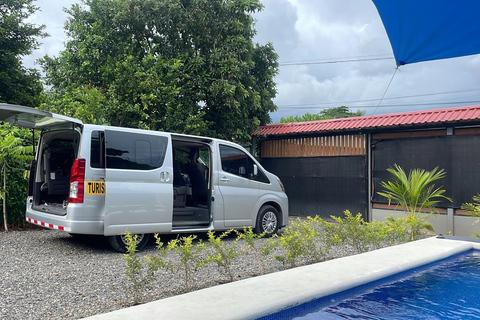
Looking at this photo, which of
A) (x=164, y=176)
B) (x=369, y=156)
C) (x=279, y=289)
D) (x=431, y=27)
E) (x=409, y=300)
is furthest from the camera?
(x=369, y=156)

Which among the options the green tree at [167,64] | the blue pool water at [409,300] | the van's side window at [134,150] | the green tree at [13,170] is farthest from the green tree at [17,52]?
the blue pool water at [409,300]

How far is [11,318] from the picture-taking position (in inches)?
141

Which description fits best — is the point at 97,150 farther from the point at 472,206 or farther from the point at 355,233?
the point at 472,206

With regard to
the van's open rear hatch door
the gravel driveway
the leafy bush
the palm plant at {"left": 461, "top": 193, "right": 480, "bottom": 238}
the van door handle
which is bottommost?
the gravel driveway

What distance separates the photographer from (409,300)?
4.59 metres

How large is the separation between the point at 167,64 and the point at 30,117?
584cm

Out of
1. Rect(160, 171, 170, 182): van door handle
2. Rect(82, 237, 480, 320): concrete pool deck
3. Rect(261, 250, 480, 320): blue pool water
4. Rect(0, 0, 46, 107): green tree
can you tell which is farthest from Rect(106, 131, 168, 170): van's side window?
Rect(0, 0, 46, 107): green tree

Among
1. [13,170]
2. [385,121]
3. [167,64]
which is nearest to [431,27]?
[385,121]

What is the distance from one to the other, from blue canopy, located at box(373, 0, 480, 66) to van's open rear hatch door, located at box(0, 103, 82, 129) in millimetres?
4645

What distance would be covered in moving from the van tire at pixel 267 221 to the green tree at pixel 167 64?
12.8 feet

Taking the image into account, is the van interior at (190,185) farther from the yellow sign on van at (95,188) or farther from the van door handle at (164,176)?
the yellow sign on van at (95,188)

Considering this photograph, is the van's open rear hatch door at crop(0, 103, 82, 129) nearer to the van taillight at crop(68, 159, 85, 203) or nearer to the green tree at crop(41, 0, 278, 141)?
the van taillight at crop(68, 159, 85, 203)

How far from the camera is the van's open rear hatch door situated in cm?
576

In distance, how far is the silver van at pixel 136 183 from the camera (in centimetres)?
599
